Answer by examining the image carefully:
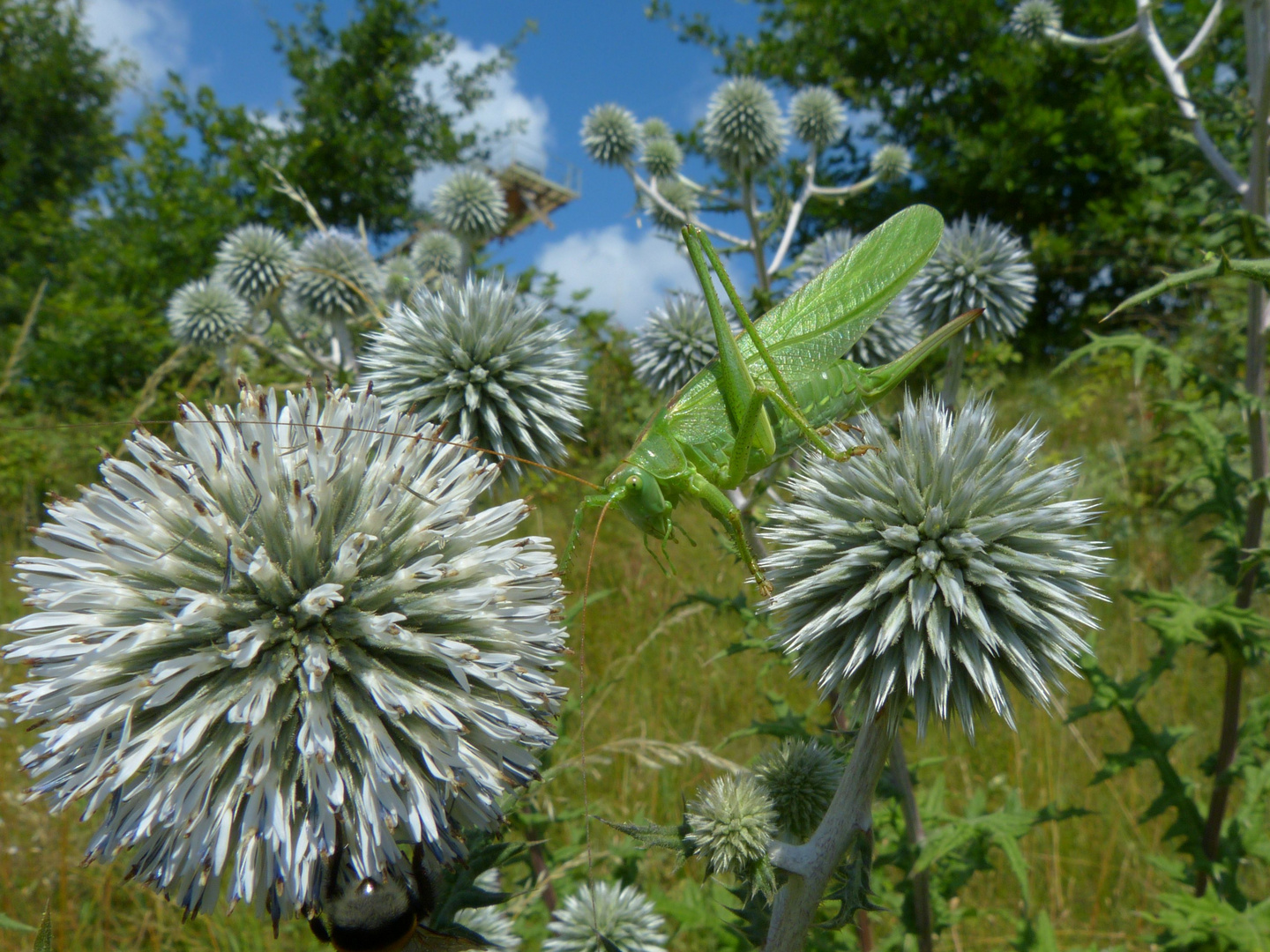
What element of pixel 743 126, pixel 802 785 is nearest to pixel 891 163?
pixel 743 126

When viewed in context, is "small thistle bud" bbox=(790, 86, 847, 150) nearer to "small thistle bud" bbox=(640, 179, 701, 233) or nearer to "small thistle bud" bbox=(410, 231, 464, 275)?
"small thistle bud" bbox=(640, 179, 701, 233)

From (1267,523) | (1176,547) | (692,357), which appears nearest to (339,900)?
(692,357)

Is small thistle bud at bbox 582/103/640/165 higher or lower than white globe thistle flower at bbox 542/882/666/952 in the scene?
higher

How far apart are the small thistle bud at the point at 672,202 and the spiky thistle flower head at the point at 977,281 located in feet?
5.65

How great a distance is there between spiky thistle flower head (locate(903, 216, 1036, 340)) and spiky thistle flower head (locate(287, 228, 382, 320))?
2860mm

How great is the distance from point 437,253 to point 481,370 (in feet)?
A: 10.5

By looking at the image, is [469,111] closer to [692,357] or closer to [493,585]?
[692,357]

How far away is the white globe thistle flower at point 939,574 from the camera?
1.48 m

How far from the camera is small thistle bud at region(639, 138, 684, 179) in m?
4.98

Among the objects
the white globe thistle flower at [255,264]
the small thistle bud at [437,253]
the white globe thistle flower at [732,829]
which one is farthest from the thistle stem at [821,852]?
the white globe thistle flower at [255,264]

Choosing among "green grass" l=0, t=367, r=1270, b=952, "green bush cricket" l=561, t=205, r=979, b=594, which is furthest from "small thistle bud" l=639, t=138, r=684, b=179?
"green bush cricket" l=561, t=205, r=979, b=594

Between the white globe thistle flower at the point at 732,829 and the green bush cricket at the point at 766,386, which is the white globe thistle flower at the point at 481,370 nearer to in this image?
the green bush cricket at the point at 766,386

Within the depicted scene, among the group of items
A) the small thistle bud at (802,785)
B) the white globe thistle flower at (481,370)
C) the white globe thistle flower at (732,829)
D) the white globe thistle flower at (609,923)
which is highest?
the white globe thistle flower at (481,370)

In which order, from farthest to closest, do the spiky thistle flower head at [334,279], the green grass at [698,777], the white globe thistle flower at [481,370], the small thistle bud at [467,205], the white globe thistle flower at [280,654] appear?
the small thistle bud at [467,205]
the spiky thistle flower head at [334,279]
the green grass at [698,777]
the white globe thistle flower at [481,370]
the white globe thistle flower at [280,654]
